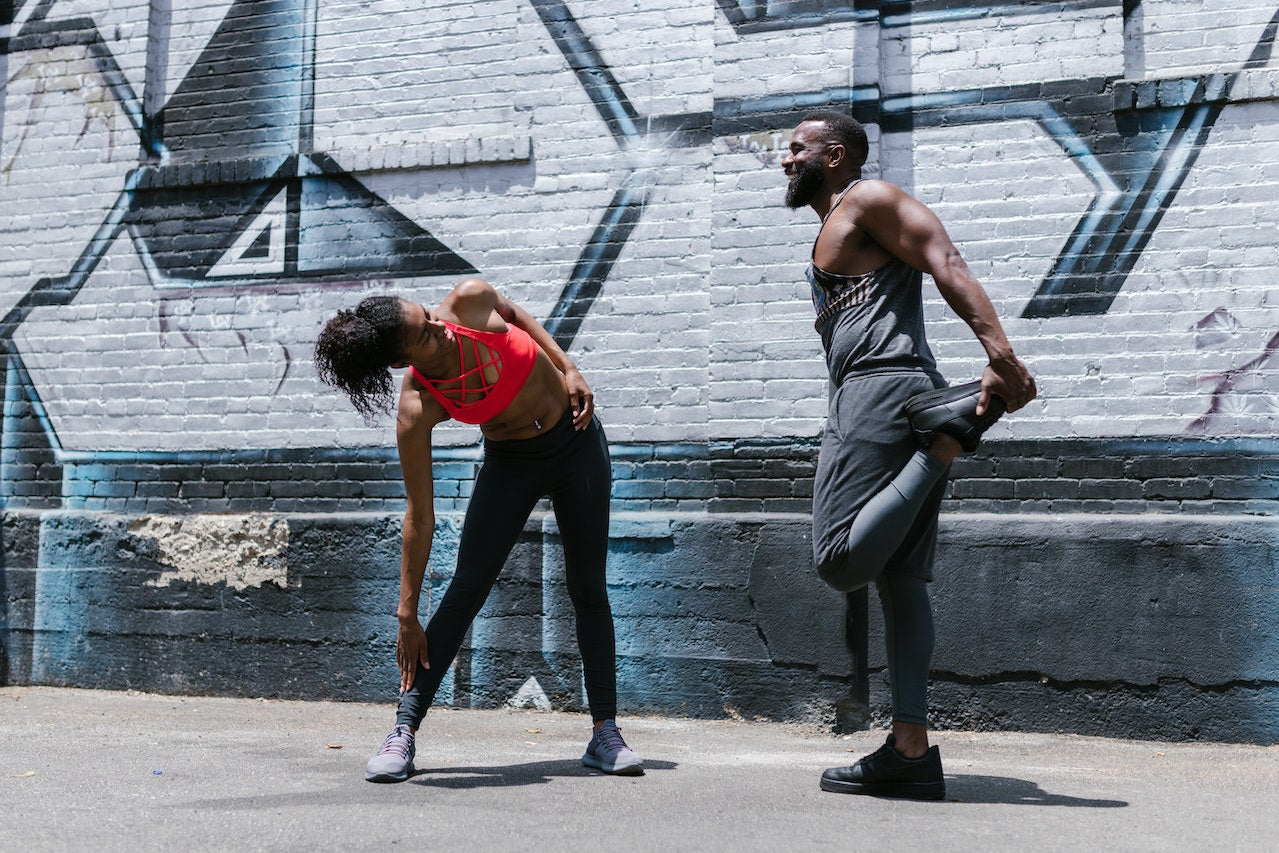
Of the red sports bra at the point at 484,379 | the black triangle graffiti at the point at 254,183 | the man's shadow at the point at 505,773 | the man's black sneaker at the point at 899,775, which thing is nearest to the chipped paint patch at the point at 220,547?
the black triangle graffiti at the point at 254,183

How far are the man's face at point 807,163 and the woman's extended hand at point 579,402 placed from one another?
32.9 inches

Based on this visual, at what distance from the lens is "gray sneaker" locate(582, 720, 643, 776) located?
3.75 m

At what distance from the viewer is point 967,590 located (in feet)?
15.9

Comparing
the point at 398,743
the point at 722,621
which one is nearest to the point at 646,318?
the point at 722,621

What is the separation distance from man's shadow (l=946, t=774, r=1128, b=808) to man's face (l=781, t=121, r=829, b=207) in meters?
1.73

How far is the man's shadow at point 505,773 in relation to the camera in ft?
11.8

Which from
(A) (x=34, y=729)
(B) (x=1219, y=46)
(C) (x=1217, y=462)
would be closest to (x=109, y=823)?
(A) (x=34, y=729)

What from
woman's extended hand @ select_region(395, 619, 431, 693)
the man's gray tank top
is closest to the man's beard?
the man's gray tank top

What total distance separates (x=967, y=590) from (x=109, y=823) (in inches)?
123

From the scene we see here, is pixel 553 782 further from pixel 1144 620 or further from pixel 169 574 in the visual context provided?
pixel 169 574

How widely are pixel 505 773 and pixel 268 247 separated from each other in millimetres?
3324

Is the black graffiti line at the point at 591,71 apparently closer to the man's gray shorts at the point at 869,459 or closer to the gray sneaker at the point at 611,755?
the man's gray shorts at the point at 869,459

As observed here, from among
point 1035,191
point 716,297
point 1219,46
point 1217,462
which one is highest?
point 1219,46

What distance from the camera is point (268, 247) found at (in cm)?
616
